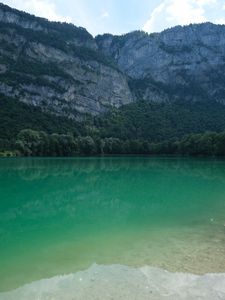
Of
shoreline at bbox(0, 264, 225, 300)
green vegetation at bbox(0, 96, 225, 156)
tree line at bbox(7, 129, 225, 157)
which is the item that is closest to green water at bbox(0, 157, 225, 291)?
shoreline at bbox(0, 264, 225, 300)

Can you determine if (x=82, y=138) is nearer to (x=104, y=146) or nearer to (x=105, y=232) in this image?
(x=104, y=146)

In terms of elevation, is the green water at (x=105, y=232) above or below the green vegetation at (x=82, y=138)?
below

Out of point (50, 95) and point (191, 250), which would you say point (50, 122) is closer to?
point (50, 95)

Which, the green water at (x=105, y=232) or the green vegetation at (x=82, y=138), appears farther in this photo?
the green vegetation at (x=82, y=138)

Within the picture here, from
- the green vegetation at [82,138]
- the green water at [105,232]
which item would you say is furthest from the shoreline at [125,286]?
the green vegetation at [82,138]

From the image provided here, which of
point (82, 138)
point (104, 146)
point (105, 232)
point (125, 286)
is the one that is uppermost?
point (82, 138)

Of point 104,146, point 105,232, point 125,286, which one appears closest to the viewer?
point 125,286

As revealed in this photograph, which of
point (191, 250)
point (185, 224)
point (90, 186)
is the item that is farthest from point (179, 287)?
point (90, 186)

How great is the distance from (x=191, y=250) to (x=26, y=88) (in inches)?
7393

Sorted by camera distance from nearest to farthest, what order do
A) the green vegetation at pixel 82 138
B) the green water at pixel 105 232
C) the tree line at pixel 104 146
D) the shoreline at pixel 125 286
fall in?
1. the shoreline at pixel 125 286
2. the green water at pixel 105 232
3. the tree line at pixel 104 146
4. the green vegetation at pixel 82 138

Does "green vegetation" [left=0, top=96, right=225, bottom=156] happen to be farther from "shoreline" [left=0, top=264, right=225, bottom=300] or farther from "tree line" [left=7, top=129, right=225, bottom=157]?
"shoreline" [left=0, top=264, right=225, bottom=300]

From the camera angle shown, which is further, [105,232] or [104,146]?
[104,146]

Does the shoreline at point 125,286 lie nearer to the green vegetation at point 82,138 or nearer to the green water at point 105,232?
the green water at point 105,232

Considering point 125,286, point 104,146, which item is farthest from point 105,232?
point 104,146
